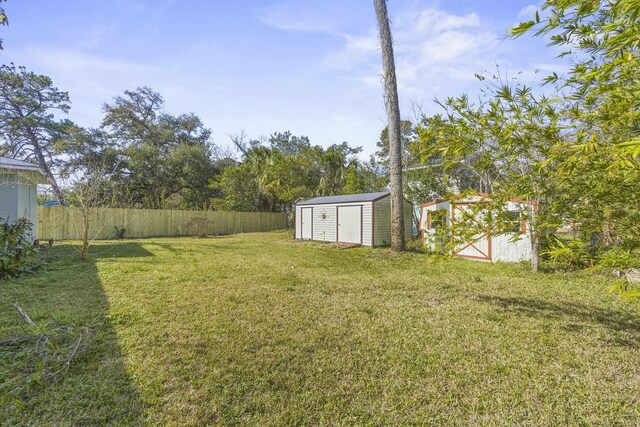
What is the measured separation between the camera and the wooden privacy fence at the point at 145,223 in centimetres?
1216

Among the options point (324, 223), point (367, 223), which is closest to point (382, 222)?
point (367, 223)

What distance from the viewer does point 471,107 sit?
79.0 inches

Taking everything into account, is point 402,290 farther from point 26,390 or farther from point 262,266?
point 26,390

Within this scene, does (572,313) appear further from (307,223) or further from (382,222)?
(307,223)

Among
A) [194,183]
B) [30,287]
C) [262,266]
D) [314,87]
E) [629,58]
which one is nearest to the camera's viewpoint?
[629,58]

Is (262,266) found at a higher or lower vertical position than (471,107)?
lower

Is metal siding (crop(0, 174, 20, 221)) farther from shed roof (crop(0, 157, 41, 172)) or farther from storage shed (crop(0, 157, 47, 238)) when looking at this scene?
shed roof (crop(0, 157, 41, 172))

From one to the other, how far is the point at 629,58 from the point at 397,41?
8932mm

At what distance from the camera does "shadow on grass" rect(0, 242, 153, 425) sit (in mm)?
1817

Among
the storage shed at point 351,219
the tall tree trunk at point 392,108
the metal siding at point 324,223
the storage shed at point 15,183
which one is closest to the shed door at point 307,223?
the storage shed at point 351,219

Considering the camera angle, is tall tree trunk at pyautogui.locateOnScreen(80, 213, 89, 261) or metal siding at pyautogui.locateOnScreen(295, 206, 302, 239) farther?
metal siding at pyautogui.locateOnScreen(295, 206, 302, 239)

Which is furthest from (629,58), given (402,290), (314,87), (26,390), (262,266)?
(314,87)

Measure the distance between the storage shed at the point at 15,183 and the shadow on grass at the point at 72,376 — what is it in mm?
5053

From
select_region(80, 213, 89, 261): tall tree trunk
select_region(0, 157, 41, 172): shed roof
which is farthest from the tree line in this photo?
select_region(80, 213, 89, 261): tall tree trunk
